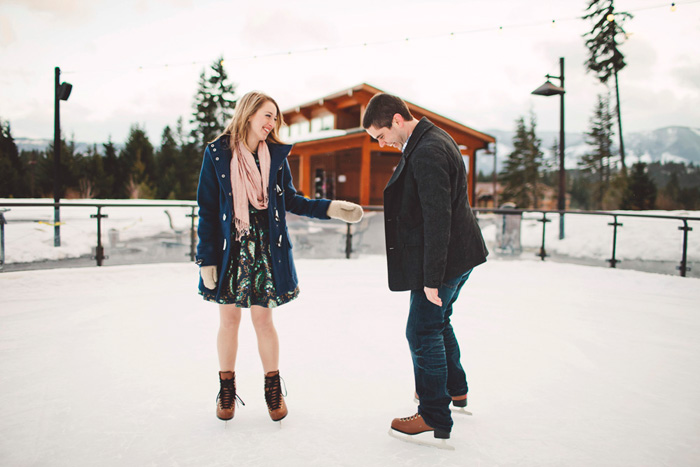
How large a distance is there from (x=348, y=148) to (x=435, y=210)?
15402 millimetres

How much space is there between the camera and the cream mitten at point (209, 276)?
205 centimetres

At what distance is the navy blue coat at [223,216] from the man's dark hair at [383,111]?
45 centimetres

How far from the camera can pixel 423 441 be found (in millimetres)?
1952

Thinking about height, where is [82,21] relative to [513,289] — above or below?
above

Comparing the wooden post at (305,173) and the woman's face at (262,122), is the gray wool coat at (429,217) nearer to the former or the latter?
the woman's face at (262,122)

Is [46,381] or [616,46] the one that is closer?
[46,381]

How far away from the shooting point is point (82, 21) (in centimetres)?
973

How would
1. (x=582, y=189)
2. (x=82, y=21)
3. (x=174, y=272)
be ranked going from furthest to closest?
(x=582, y=189) → (x=82, y=21) → (x=174, y=272)

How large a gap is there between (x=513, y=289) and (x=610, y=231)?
3.53 metres

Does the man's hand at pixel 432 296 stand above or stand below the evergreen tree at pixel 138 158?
below

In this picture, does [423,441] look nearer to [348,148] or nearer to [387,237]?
[387,237]

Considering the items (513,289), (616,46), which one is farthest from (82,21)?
(616,46)

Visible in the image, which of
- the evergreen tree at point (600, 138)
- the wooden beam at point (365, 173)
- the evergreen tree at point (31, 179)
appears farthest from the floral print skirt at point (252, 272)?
the evergreen tree at point (600, 138)

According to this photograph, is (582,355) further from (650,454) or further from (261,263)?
(261,263)
